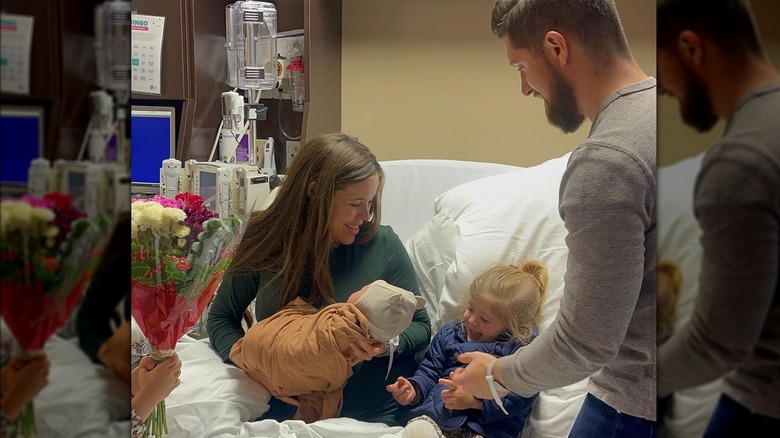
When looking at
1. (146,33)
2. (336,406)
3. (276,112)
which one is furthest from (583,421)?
(146,33)

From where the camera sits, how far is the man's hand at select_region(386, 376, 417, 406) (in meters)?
2.19

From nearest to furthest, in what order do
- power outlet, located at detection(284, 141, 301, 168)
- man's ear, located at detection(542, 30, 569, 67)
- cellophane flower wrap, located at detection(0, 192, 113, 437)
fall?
cellophane flower wrap, located at detection(0, 192, 113, 437) → man's ear, located at detection(542, 30, 569, 67) → power outlet, located at detection(284, 141, 301, 168)

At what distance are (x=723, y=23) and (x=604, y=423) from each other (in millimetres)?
1443

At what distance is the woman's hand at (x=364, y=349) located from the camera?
7.16 ft

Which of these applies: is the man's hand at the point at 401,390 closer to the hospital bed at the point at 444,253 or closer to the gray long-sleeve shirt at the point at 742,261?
the hospital bed at the point at 444,253

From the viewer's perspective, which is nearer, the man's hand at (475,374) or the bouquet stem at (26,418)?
the bouquet stem at (26,418)

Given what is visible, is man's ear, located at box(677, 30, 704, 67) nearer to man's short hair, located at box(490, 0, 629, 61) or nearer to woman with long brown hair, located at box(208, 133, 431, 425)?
man's short hair, located at box(490, 0, 629, 61)

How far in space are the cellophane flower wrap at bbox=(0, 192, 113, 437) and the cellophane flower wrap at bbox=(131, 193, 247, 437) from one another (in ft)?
3.94

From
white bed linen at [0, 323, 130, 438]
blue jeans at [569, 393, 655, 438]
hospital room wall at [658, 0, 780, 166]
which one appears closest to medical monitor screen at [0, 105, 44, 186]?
white bed linen at [0, 323, 130, 438]

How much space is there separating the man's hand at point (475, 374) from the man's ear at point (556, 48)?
2.50 ft

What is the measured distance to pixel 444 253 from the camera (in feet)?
7.08

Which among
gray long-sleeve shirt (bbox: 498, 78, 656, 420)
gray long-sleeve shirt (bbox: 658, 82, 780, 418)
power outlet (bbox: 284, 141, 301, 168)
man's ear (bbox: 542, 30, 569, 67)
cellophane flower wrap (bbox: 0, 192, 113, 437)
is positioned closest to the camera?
gray long-sleeve shirt (bbox: 658, 82, 780, 418)

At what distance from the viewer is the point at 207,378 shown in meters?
2.27

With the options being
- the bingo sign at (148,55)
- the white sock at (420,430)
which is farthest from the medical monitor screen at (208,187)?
the white sock at (420,430)
